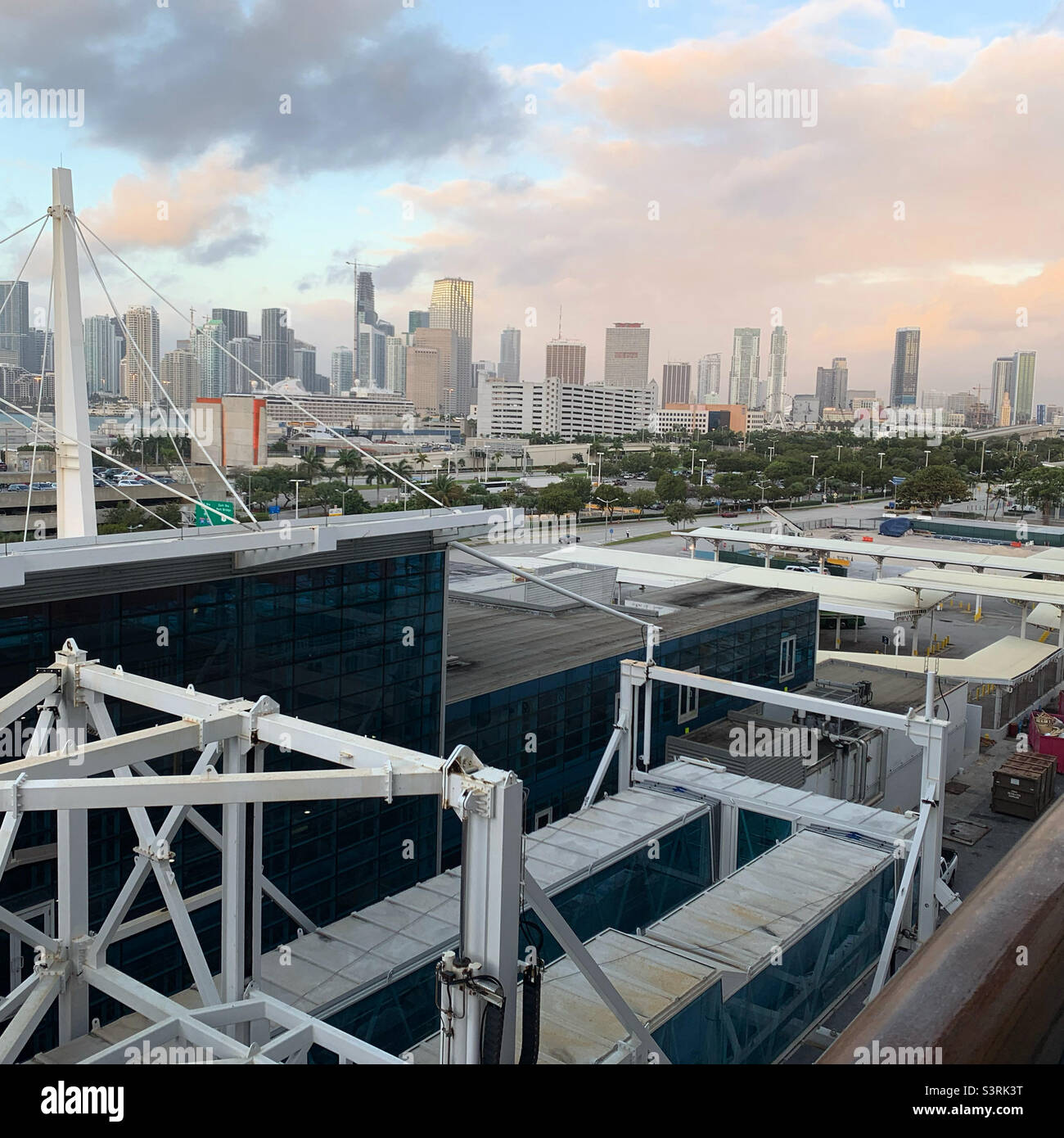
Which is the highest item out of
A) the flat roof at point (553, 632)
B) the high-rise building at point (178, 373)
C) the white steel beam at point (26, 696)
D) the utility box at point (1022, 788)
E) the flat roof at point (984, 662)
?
the high-rise building at point (178, 373)

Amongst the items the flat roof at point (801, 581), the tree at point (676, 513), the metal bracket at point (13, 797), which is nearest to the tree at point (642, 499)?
the tree at point (676, 513)

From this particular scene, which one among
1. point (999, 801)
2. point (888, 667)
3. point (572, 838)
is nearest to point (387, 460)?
point (888, 667)

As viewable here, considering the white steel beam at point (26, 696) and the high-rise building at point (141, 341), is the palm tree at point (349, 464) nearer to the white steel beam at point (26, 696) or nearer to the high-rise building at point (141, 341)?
the high-rise building at point (141, 341)

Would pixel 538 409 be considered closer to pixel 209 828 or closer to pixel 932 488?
pixel 932 488

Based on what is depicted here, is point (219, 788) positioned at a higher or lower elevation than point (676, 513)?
higher

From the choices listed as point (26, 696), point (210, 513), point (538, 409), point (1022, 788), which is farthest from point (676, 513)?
point (538, 409)

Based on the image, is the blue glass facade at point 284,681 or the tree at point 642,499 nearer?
the blue glass facade at point 284,681
